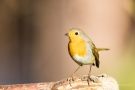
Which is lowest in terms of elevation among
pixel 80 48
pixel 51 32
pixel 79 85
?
pixel 79 85

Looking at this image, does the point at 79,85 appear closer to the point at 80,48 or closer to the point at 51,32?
the point at 80,48

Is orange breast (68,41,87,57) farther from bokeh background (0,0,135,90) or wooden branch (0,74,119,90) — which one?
bokeh background (0,0,135,90)

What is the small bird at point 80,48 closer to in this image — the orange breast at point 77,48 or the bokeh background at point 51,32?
the orange breast at point 77,48

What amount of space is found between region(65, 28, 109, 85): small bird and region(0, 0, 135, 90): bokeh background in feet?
4.70

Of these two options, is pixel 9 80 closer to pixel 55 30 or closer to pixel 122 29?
pixel 55 30

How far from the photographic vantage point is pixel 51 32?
115 inches

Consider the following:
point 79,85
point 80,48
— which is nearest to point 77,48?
point 80,48

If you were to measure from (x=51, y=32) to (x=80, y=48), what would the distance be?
5.37 feet

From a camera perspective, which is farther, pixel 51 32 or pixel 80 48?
pixel 51 32

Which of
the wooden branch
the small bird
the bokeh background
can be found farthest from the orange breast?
the bokeh background

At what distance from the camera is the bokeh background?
2844mm

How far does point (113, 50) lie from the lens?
9.94 ft

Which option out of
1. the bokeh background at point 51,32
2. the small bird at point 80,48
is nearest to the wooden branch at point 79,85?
the small bird at point 80,48

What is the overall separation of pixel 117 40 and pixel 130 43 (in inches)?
6.9
